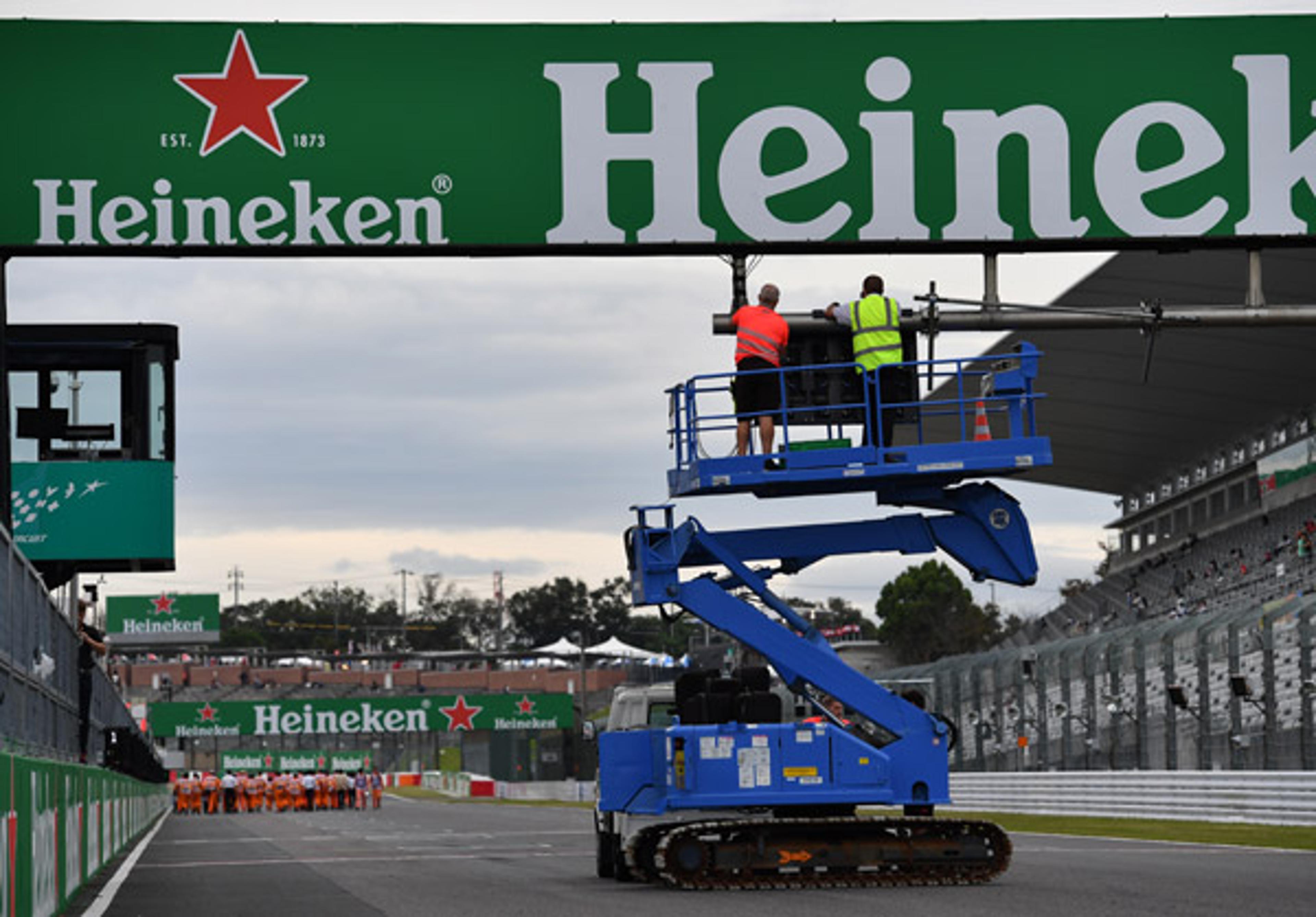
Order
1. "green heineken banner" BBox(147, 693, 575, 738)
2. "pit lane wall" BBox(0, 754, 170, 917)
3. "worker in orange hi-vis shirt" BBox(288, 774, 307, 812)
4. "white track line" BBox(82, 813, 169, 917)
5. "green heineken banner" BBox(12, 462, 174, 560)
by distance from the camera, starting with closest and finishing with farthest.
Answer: "pit lane wall" BBox(0, 754, 170, 917), "white track line" BBox(82, 813, 169, 917), "green heineken banner" BBox(12, 462, 174, 560), "worker in orange hi-vis shirt" BBox(288, 774, 307, 812), "green heineken banner" BBox(147, 693, 575, 738)

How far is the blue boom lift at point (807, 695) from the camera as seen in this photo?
17672 millimetres

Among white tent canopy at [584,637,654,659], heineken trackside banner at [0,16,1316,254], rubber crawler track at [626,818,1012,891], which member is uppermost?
heineken trackside banner at [0,16,1316,254]

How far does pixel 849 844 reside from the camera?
17641mm

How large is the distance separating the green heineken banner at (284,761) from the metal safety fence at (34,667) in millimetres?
77475

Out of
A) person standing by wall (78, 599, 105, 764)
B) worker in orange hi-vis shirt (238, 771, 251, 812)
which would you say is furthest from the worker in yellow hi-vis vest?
worker in orange hi-vis shirt (238, 771, 251, 812)

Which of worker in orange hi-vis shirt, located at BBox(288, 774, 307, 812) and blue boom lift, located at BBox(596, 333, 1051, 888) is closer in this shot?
blue boom lift, located at BBox(596, 333, 1051, 888)

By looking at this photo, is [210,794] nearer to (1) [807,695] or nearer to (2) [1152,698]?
(2) [1152,698]

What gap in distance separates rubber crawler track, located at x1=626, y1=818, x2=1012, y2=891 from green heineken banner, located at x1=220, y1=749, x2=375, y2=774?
87.5 metres

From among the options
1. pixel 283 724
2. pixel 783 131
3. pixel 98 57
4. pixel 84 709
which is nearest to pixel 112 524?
pixel 84 709

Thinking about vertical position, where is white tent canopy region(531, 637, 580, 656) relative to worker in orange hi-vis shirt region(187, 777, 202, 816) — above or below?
above

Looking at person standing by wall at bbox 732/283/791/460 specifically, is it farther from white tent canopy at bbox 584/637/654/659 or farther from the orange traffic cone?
white tent canopy at bbox 584/637/654/659

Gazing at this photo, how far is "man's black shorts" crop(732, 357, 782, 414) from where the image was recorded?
18.5 m

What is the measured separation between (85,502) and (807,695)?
821 inches

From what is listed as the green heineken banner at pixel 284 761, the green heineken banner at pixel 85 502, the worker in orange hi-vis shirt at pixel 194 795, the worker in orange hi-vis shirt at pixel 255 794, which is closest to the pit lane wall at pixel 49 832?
the green heineken banner at pixel 85 502
